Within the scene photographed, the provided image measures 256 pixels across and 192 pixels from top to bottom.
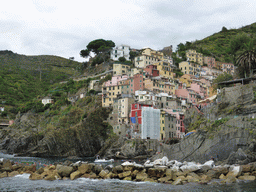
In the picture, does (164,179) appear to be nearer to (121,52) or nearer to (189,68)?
(189,68)

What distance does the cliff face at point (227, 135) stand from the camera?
4083cm

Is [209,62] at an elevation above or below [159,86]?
above

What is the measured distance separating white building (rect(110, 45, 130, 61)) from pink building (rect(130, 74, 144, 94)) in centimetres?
3208

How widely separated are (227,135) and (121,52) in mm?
85108

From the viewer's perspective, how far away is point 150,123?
73.8 m

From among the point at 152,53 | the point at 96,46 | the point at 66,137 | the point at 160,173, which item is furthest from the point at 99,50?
the point at 160,173

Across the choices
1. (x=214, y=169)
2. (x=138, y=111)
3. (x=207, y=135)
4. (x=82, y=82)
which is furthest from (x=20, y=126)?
(x=214, y=169)

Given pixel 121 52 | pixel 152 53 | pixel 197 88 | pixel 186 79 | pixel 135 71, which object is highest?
pixel 121 52

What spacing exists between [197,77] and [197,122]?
181ft

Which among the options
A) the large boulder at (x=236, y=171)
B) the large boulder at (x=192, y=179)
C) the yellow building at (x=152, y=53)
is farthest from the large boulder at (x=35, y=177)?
the yellow building at (x=152, y=53)

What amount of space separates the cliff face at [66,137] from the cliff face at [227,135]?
32.3 meters

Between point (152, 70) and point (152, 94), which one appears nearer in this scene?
point (152, 94)

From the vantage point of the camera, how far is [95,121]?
8000 centimetres

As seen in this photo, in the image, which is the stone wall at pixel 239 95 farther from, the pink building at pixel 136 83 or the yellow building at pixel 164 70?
the yellow building at pixel 164 70
